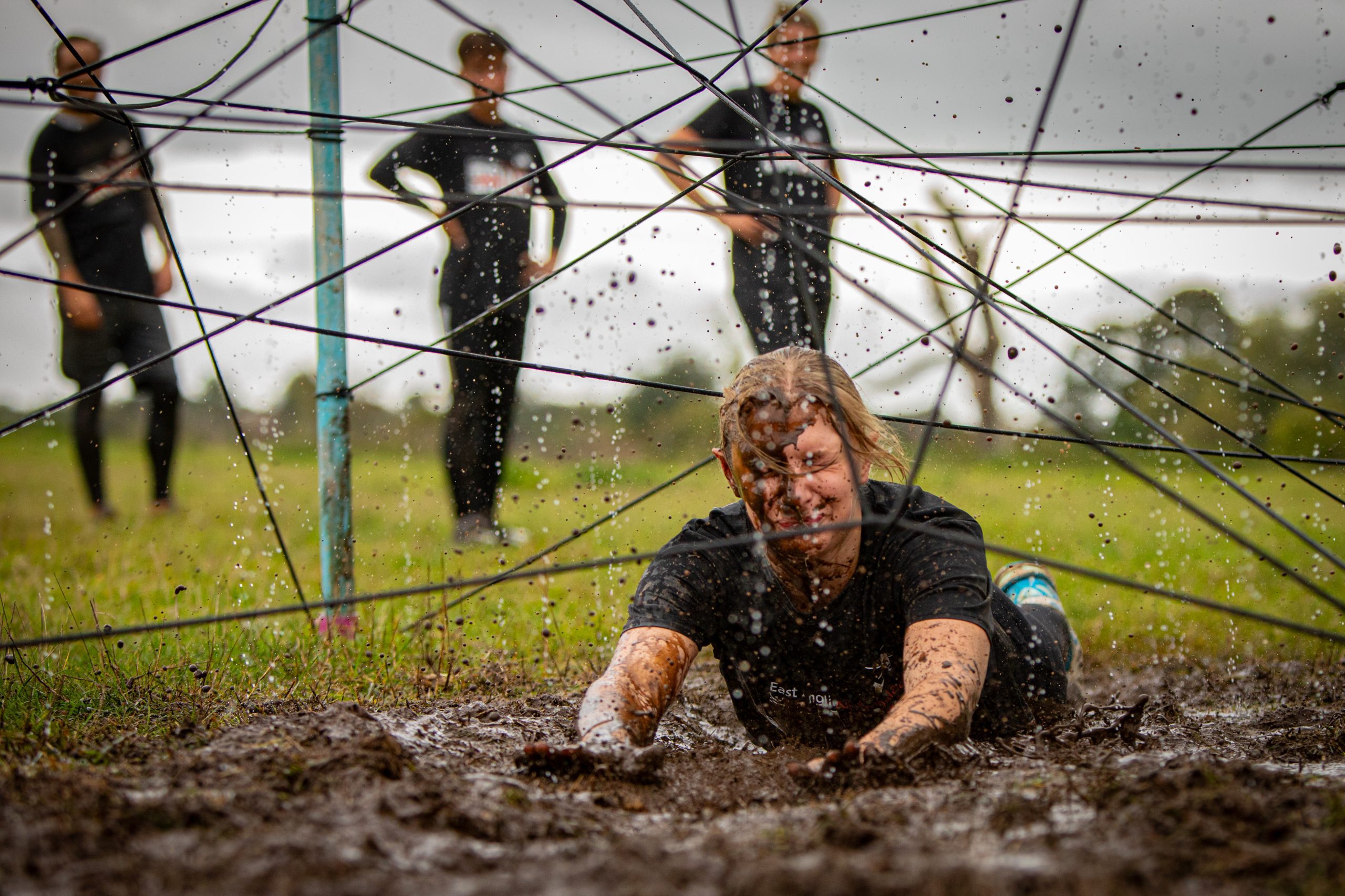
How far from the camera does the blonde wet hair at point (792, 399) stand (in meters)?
2.19

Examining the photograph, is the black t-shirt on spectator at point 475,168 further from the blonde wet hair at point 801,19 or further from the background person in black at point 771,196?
the blonde wet hair at point 801,19

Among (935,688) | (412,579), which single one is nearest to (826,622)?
(935,688)

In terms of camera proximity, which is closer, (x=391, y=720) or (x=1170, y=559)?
(x=391, y=720)

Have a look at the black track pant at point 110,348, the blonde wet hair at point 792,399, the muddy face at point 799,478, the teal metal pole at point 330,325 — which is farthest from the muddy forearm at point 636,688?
the black track pant at point 110,348

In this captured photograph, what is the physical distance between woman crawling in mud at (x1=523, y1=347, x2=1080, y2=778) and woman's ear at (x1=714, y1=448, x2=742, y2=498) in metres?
0.01

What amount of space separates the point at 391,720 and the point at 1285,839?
73.9 inches

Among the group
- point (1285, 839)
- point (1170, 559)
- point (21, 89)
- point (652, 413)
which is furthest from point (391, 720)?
point (652, 413)

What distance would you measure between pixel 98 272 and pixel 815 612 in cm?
418

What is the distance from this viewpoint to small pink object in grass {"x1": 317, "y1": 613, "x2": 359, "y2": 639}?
3.19 meters

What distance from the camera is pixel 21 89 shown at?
219 cm

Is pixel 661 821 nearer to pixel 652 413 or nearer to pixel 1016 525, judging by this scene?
pixel 1016 525

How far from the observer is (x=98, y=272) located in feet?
15.6

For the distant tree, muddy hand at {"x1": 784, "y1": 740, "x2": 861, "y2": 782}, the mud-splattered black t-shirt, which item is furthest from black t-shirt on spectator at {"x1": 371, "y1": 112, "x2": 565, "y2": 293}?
the distant tree

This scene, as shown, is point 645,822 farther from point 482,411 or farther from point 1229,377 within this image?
point 1229,377
